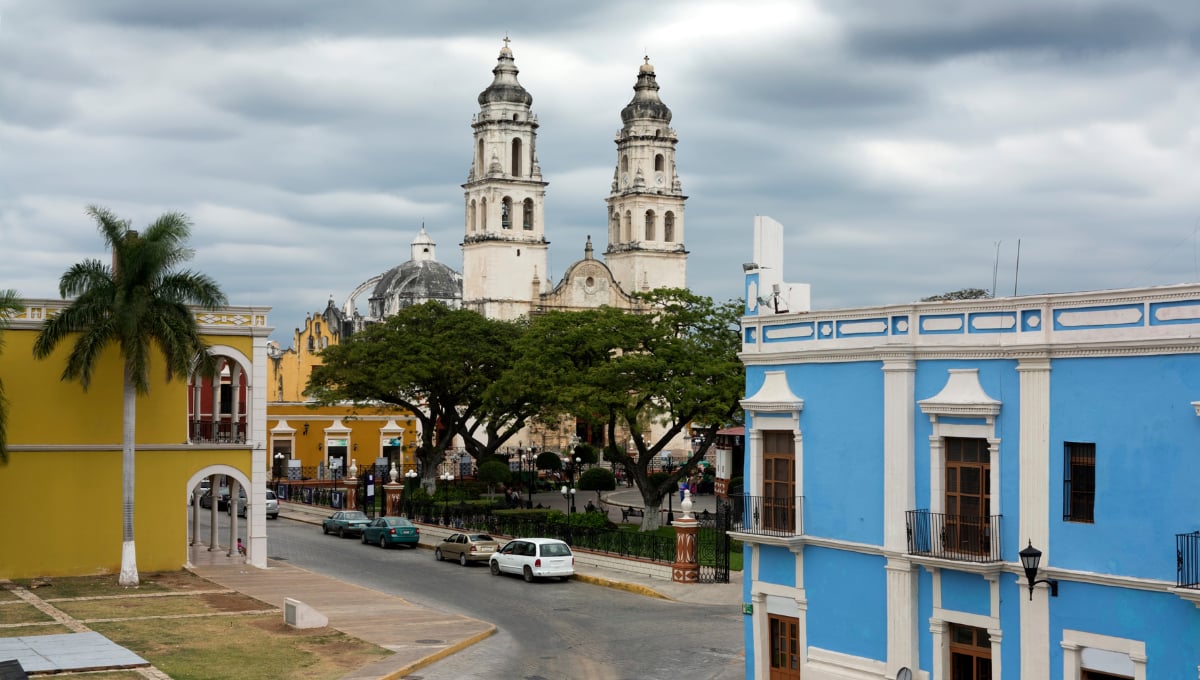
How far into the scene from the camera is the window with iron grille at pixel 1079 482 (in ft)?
59.9

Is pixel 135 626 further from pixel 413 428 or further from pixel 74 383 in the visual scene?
pixel 413 428

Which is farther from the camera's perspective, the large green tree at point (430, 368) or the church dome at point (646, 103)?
the church dome at point (646, 103)

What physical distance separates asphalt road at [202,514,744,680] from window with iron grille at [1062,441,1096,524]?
8.05 meters

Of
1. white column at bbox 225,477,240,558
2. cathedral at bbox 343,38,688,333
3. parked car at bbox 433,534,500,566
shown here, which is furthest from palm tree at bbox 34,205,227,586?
cathedral at bbox 343,38,688,333

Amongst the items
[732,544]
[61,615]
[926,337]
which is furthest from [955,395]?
[732,544]

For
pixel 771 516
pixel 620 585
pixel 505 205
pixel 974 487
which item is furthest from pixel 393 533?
pixel 505 205

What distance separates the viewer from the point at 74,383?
1383 inches

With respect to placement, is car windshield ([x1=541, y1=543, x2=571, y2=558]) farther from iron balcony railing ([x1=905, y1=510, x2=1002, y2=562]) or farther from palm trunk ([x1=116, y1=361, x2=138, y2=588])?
iron balcony railing ([x1=905, y1=510, x2=1002, y2=562])

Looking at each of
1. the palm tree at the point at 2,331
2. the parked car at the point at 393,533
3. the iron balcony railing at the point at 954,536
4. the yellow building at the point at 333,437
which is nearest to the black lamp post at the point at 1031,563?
the iron balcony railing at the point at 954,536

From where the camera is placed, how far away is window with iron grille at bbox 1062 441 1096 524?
18.2 metres

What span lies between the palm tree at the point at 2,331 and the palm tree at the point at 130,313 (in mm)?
896

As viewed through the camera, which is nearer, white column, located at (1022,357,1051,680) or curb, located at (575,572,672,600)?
white column, located at (1022,357,1051,680)

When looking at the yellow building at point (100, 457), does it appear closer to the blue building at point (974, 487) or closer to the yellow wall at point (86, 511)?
the yellow wall at point (86, 511)

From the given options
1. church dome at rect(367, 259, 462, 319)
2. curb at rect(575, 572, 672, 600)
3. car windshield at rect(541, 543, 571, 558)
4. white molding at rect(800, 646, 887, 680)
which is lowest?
curb at rect(575, 572, 672, 600)
